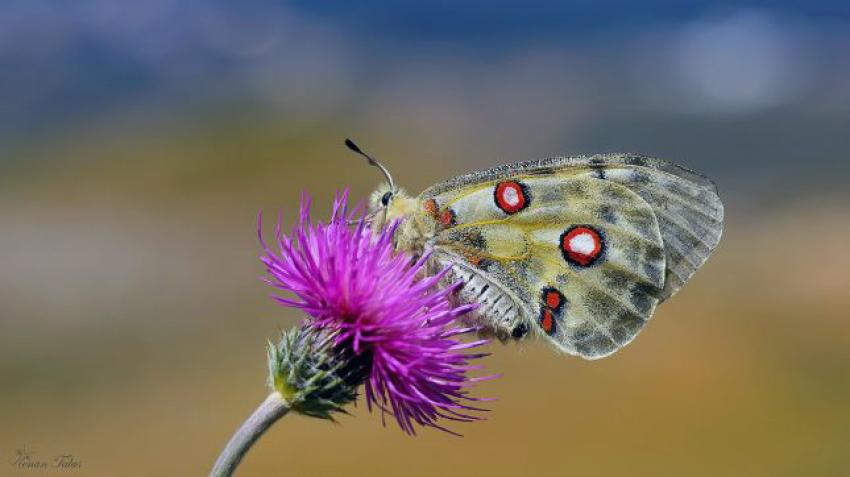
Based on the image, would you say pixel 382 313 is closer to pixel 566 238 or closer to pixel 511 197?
pixel 511 197

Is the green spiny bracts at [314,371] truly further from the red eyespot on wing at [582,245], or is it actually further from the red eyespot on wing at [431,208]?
the red eyespot on wing at [582,245]

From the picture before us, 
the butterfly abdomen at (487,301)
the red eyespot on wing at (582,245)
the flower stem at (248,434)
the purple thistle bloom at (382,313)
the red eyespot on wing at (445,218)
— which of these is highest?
the red eyespot on wing at (582,245)

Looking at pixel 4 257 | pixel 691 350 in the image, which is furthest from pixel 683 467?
pixel 4 257

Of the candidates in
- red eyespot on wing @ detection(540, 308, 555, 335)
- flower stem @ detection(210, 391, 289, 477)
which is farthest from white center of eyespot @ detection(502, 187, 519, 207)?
flower stem @ detection(210, 391, 289, 477)

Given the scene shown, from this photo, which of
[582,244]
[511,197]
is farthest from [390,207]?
[582,244]

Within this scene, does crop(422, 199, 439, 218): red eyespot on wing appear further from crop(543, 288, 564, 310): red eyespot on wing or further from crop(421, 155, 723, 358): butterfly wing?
crop(543, 288, 564, 310): red eyespot on wing

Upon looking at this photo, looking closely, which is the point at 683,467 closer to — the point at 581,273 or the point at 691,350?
the point at 691,350

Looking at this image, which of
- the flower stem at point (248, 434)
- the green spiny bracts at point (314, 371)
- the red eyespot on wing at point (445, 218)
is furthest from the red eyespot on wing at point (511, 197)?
the flower stem at point (248, 434)
